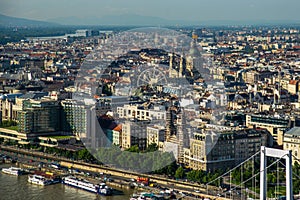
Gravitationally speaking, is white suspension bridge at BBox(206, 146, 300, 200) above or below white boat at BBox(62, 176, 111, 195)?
above

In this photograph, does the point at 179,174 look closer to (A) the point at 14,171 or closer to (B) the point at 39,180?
(B) the point at 39,180

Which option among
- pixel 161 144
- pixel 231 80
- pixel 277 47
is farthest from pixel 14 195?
pixel 277 47

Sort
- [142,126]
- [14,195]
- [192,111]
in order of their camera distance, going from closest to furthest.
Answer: [14,195] → [142,126] → [192,111]

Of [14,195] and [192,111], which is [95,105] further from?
[14,195]

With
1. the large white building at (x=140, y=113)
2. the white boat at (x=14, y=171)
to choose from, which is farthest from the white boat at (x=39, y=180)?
the large white building at (x=140, y=113)

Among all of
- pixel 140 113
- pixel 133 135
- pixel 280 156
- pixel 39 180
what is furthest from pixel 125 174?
pixel 280 156

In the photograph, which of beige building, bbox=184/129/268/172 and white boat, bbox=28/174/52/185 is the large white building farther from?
white boat, bbox=28/174/52/185

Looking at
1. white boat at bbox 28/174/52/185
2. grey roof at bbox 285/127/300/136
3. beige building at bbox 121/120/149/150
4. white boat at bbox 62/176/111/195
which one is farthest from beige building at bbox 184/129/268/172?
white boat at bbox 28/174/52/185
